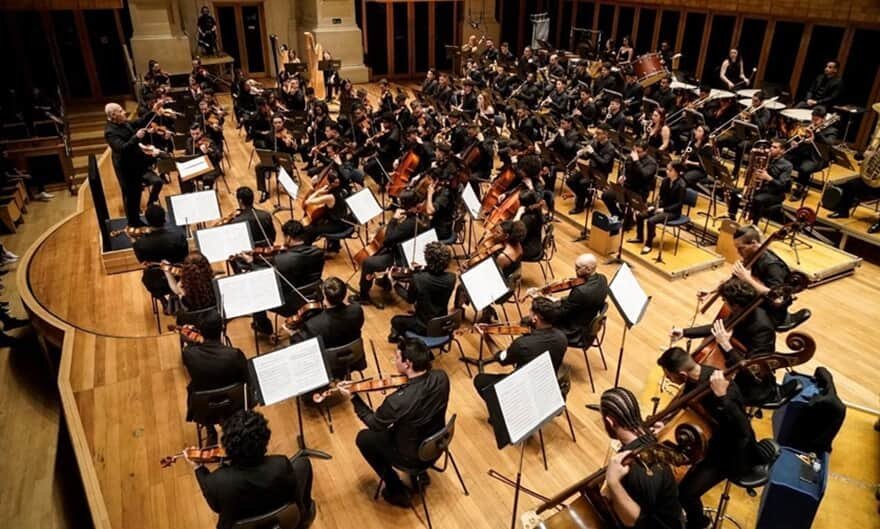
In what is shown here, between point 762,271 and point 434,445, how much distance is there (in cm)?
377

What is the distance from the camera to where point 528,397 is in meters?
4.09

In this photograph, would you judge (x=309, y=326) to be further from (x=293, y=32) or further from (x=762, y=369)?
(x=293, y=32)

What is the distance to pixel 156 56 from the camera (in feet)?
57.1

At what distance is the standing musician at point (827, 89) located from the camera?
11398mm

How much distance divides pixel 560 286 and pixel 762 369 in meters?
1.97

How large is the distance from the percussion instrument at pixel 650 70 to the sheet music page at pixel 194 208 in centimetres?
1002

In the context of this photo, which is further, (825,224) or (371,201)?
(825,224)

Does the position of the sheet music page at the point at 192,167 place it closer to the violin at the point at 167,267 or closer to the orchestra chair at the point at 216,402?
the violin at the point at 167,267

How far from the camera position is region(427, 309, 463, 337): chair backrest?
18.2ft

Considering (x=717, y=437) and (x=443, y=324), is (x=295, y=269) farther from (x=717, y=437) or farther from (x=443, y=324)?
(x=717, y=437)

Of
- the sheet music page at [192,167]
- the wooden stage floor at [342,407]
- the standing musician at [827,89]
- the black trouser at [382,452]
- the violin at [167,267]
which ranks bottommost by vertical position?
the wooden stage floor at [342,407]

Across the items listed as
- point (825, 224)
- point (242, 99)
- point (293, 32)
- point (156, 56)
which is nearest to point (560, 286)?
point (825, 224)

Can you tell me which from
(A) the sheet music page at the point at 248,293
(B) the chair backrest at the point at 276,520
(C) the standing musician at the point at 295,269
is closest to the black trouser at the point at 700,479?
(B) the chair backrest at the point at 276,520

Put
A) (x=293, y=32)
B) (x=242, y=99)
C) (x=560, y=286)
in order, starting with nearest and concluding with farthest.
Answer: (x=560, y=286) < (x=242, y=99) < (x=293, y=32)
